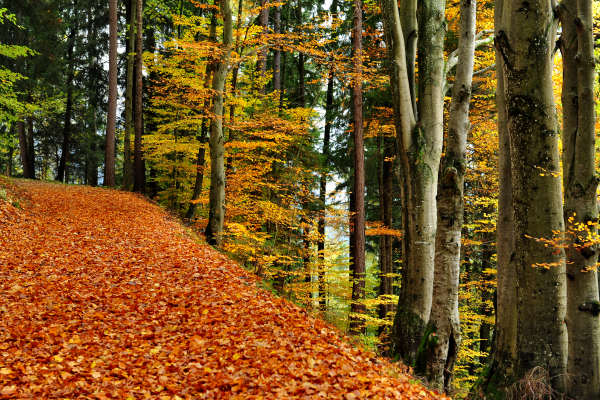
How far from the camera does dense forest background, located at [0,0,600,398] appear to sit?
5.74 metres

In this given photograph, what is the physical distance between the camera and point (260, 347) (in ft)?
14.9

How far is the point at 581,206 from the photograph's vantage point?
358 cm

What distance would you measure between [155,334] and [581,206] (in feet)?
16.7

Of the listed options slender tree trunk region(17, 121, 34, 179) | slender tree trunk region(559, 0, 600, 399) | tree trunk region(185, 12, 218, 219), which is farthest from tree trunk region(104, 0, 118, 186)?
slender tree trunk region(559, 0, 600, 399)

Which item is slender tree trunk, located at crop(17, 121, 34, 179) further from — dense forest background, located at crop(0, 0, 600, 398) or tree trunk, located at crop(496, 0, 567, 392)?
tree trunk, located at crop(496, 0, 567, 392)

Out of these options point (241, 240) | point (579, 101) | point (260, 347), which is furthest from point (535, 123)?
point (241, 240)

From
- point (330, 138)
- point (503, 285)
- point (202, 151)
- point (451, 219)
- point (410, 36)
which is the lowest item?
point (503, 285)

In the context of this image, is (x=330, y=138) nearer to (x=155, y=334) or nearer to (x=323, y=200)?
(x=323, y=200)

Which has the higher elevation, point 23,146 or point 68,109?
point 68,109

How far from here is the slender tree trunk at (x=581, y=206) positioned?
11.5 feet

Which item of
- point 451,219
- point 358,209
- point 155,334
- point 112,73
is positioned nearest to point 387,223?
point 358,209

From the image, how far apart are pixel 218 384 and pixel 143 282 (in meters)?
3.64

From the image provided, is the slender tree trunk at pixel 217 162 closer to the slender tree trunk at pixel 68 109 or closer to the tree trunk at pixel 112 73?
the tree trunk at pixel 112 73

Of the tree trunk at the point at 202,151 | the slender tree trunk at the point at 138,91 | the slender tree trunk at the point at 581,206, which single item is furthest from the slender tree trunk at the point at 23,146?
the slender tree trunk at the point at 581,206
